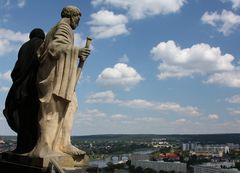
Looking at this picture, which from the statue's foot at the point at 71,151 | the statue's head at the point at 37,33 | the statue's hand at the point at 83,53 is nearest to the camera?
the statue's foot at the point at 71,151

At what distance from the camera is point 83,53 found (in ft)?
24.9

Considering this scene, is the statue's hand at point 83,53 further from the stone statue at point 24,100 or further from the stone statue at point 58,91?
the stone statue at point 24,100

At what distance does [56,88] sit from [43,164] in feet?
3.98

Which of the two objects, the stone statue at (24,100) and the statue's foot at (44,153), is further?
the stone statue at (24,100)

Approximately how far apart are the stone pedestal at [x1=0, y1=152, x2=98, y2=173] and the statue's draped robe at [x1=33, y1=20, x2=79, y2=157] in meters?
0.26

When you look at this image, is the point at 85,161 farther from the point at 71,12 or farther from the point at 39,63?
the point at 71,12

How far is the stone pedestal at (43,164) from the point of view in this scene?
6.94 m

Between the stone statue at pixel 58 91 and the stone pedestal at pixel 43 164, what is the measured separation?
13 cm

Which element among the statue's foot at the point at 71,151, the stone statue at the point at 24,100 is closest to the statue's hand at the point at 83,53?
the stone statue at the point at 24,100

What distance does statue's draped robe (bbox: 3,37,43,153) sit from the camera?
26.3 ft

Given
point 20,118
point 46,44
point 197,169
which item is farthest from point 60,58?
point 197,169

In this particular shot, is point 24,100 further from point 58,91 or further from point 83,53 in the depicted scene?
point 83,53

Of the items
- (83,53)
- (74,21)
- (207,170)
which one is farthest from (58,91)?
(207,170)

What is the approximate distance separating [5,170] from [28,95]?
1322 millimetres
